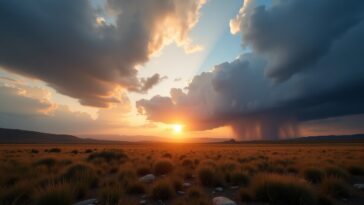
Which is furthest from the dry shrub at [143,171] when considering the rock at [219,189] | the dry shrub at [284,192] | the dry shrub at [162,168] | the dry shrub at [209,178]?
the dry shrub at [284,192]

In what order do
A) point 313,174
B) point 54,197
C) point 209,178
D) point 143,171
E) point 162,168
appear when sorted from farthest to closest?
point 162,168 < point 143,171 < point 313,174 < point 209,178 < point 54,197

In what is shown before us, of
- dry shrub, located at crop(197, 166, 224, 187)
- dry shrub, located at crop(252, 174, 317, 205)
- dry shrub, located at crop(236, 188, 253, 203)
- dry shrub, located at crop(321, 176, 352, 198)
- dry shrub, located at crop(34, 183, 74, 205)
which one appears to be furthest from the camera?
dry shrub, located at crop(197, 166, 224, 187)

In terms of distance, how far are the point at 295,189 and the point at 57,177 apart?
9.79 meters

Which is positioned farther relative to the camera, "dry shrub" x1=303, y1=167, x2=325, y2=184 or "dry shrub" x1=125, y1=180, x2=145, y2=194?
"dry shrub" x1=303, y1=167, x2=325, y2=184

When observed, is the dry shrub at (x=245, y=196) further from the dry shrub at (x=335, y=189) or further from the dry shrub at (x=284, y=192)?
the dry shrub at (x=335, y=189)

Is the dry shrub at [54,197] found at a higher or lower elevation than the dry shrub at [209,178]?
higher

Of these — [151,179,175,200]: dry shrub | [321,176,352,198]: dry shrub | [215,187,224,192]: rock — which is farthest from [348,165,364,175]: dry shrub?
[151,179,175,200]: dry shrub

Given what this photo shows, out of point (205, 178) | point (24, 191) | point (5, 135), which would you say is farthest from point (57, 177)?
point (5, 135)

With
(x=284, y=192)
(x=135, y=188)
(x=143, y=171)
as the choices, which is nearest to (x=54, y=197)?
(x=135, y=188)

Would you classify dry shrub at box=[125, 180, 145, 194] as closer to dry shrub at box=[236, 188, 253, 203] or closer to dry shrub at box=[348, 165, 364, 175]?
dry shrub at box=[236, 188, 253, 203]

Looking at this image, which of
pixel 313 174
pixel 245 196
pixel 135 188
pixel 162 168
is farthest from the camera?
pixel 162 168

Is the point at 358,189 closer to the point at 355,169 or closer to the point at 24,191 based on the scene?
the point at 355,169

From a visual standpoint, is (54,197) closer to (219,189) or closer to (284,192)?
(219,189)

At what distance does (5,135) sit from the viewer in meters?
160
